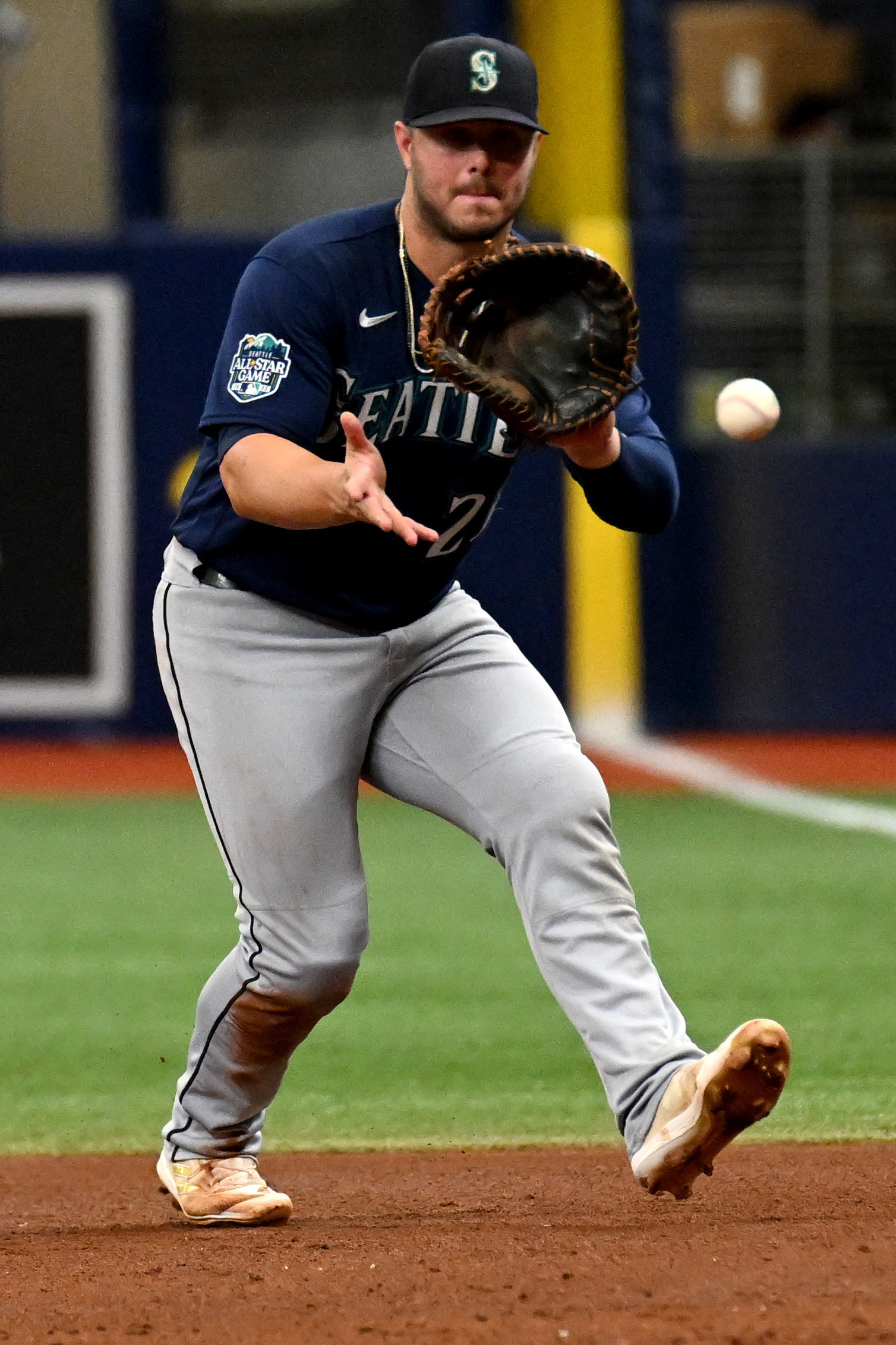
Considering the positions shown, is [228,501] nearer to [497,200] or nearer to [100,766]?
[497,200]

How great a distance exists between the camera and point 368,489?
125 inches

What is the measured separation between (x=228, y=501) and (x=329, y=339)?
34 centimetres

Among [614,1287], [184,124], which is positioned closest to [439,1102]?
[614,1287]

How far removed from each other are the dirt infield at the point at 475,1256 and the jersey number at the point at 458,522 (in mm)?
1117

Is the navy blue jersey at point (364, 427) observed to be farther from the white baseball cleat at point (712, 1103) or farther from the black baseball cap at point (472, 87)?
the white baseball cleat at point (712, 1103)

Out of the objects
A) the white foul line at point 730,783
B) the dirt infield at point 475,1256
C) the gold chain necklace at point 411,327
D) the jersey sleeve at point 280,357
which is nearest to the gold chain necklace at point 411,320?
the gold chain necklace at point 411,327

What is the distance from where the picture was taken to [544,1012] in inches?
232

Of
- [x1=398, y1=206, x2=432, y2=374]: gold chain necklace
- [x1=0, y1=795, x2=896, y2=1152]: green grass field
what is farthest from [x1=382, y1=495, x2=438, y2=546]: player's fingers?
[x1=0, y1=795, x2=896, y2=1152]: green grass field

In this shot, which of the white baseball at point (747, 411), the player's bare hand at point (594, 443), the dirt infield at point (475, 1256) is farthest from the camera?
the white baseball at point (747, 411)

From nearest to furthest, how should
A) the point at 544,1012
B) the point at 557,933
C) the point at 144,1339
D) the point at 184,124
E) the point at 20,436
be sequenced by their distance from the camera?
the point at 144,1339 < the point at 557,933 < the point at 544,1012 < the point at 20,436 < the point at 184,124

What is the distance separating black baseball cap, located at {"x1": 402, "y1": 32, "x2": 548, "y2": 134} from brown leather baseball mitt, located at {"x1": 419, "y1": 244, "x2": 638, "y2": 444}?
0.21 metres

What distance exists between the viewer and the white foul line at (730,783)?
9.27 m

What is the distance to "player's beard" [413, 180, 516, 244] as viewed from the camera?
3.49 metres

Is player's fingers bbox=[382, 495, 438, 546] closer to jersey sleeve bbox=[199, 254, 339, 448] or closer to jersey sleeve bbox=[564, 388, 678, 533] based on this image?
jersey sleeve bbox=[199, 254, 339, 448]
